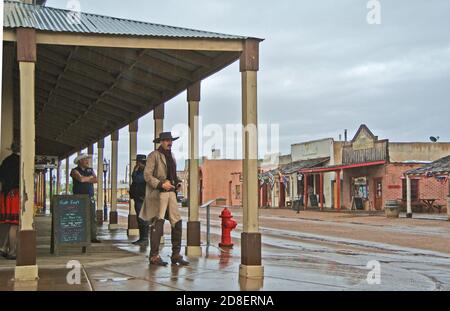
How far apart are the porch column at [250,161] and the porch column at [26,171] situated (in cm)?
280

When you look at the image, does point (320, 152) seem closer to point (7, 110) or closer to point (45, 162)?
point (45, 162)

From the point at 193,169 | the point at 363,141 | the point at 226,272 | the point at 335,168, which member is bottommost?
the point at 226,272

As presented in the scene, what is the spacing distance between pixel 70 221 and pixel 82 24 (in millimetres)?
3510

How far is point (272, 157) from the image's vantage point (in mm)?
64062

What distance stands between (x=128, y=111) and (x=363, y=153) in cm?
3464

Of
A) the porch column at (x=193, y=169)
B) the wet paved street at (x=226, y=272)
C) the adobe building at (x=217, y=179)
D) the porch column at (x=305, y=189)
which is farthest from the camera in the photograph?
the adobe building at (x=217, y=179)

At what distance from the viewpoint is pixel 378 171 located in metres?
44.9

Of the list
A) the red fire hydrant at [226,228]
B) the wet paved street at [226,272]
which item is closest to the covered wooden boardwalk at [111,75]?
the wet paved street at [226,272]

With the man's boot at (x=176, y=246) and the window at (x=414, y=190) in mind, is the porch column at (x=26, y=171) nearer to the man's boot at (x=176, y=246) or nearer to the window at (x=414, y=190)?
the man's boot at (x=176, y=246)

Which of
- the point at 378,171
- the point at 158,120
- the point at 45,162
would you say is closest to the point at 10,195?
the point at 158,120

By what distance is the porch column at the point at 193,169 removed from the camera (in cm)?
1110

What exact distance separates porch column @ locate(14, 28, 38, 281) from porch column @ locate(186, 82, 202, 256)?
3.60 metres
